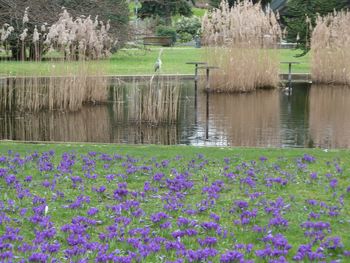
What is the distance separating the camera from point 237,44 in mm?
16375

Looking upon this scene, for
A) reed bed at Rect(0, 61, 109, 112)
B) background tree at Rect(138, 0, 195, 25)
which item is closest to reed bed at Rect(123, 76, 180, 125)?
reed bed at Rect(0, 61, 109, 112)

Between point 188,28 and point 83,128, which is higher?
point 188,28

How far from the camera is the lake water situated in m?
10.7

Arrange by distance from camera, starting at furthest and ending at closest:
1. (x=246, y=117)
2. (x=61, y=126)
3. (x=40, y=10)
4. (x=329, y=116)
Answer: (x=40, y=10), (x=329, y=116), (x=246, y=117), (x=61, y=126)

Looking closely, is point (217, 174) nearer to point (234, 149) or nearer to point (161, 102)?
point (234, 149)

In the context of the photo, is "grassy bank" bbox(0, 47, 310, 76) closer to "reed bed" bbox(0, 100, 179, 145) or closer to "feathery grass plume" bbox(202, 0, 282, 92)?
"feathery grass plume" bbox(202, 0, 282, 92)

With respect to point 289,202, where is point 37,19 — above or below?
above

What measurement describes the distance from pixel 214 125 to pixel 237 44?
4.85 meters

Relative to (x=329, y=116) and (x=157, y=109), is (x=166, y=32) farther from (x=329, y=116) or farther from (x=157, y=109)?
(x=157, y=109)

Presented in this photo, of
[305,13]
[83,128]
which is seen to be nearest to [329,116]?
[83,128]

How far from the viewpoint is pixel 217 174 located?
721 cm

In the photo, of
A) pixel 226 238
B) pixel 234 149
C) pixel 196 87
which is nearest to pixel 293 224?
pixel 226 238

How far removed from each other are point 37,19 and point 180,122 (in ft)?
14.3

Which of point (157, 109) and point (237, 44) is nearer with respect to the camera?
point (157, 109)
